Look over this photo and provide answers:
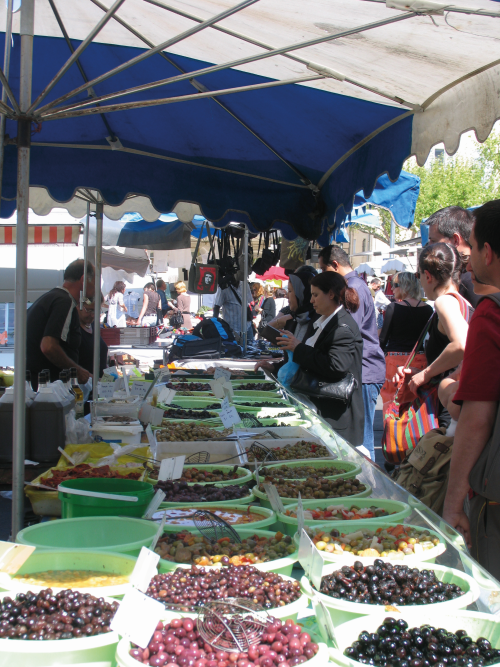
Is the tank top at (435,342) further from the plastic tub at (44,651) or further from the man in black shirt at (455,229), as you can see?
the plastic tub at (44,651)

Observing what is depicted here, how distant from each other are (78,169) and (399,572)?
11.4 ft

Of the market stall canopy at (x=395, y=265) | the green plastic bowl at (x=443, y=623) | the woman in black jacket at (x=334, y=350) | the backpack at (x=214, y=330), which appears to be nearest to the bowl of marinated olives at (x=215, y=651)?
the green plastic bowl at (x=443, y=623)

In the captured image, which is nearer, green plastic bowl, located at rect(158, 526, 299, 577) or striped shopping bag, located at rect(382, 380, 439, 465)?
green plastic bowl, located at rect(158, 526, 299, 577)

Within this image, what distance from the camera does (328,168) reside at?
422cm

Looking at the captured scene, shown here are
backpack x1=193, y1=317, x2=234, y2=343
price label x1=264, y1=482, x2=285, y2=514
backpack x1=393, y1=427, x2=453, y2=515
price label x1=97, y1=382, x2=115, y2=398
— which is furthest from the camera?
backpack x1=193, y1=317, x2=234, y2=343

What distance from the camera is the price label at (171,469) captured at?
2.18 m

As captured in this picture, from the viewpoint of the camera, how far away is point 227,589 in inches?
57.7

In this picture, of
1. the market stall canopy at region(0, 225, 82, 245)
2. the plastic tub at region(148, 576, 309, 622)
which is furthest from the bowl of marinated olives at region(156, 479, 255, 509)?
the market stall canopy at region(0, 225, 82, 245)

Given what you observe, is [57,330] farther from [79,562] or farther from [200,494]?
[79,562]

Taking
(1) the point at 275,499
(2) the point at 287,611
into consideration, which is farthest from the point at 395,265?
(2) the point at 287,611

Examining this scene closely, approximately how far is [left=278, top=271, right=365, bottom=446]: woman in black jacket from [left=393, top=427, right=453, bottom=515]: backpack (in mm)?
1283

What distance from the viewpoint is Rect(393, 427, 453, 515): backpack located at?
2377mm

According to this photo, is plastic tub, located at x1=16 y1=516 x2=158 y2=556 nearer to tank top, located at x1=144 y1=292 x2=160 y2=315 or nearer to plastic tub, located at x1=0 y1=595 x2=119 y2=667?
plastic tub, located at x1=0 y1=595 x2=119 y2=667

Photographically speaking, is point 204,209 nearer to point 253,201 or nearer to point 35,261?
point 253,201
